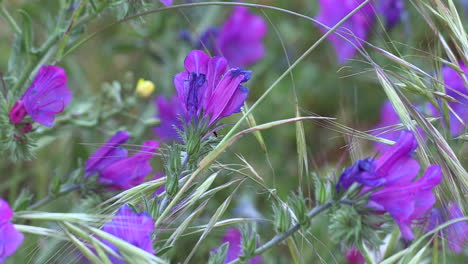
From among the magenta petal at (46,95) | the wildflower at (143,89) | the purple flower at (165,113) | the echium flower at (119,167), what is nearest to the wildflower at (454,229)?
the echium flower at (119,167)

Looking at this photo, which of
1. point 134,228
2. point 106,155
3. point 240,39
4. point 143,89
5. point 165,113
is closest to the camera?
point 134,228

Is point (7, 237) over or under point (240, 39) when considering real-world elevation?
under

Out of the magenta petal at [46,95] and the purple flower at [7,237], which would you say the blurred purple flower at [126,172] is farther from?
the purple flower at [7,237]

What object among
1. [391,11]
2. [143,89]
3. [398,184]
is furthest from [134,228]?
[391,11]

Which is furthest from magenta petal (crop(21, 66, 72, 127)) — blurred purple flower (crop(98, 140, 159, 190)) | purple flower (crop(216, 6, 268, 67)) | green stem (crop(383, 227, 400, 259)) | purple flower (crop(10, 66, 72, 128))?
purple flower (crop(216, 6, 268, 67))

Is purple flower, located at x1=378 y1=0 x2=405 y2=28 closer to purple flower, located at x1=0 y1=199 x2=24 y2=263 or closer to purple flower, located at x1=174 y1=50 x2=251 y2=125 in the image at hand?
purple flower, located at x1=174 y1=50 x2=251 y2=125

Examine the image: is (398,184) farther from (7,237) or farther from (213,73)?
(7,237)

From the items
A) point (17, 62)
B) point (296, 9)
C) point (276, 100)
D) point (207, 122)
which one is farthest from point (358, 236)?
point (296, 9)

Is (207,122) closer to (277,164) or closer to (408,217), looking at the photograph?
(408,217)
